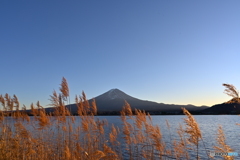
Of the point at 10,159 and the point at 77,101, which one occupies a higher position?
the point at 77,101

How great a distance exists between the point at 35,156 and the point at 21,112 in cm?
580

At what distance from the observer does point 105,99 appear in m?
143

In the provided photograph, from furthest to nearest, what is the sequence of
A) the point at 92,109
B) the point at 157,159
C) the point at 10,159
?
1. the point at 157,159
2. the point at 92,109
3. the point at 10,159

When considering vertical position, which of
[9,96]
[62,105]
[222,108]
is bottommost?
[222,108]

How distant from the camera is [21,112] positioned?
1136 cm

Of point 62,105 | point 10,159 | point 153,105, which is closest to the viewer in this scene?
point 10,159

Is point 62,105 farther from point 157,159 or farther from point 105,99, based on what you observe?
point 105,99

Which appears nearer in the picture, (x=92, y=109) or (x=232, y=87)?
(x=232, y=87)

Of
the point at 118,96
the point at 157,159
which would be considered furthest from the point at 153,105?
the point at 157,159

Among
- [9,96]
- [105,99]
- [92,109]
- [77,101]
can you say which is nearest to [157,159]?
[92,109]

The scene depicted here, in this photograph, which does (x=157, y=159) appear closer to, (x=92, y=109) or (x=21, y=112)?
(x=92, y=109)

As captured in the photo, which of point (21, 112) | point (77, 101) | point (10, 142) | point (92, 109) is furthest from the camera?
point (21, 112)

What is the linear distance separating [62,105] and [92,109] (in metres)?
1.96

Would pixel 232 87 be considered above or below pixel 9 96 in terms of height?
below
